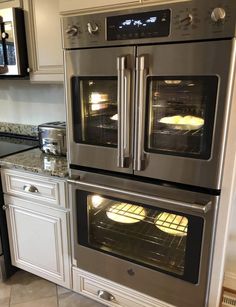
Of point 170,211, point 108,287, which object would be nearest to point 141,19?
point 170,211

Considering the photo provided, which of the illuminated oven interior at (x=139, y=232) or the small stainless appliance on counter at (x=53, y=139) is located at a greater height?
the small stainless appliance on counter at (x=53, y=139)

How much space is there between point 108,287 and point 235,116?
1200 mm

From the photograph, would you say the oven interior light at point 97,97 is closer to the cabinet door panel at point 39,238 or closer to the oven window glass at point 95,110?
the oven window glass at point 95,110

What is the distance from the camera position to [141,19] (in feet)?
3.58

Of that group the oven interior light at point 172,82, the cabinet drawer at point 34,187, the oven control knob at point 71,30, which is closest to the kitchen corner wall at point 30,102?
the cabinet drawer at point 34,187

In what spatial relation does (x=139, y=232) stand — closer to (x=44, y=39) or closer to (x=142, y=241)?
(x=142, y=241)

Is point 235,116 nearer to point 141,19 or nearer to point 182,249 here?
point 141,19

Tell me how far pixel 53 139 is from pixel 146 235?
88 cm

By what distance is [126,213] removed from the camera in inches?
55.5

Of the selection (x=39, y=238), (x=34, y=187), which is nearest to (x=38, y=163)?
(x=34, y=187)

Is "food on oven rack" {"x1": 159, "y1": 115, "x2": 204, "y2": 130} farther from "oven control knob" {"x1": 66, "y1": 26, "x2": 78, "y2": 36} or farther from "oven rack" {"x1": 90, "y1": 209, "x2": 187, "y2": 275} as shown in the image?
"oven control knob" {"x1": 66, "y1": 26, "x2": 78, "y2": 36}

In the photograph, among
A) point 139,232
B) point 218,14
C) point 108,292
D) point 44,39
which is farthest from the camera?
point 44,39

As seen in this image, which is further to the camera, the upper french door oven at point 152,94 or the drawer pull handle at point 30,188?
the drawer pull handle at point 30,188

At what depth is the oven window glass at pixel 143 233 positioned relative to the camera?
123 cm
